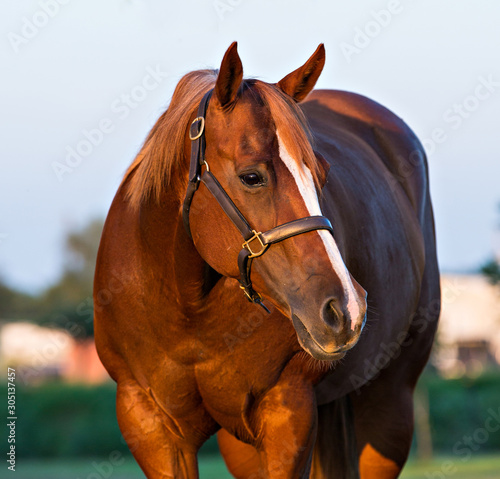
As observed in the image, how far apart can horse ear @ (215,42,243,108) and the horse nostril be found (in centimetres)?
84

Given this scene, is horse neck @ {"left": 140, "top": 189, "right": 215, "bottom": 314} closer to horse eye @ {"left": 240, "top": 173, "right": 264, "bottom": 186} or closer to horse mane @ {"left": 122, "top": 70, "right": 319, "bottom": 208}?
horse mane @ {"left": 122, "top": 70, "right": 319, "bottom": 208}

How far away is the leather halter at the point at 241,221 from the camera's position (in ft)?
8.44

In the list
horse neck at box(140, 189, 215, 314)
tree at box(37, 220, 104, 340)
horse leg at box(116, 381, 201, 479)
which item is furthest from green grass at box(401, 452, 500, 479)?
tree at box(37, 220, 104, 340)

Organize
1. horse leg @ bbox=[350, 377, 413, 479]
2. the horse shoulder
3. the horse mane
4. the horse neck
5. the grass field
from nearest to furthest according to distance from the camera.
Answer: the horse mane
the horse neck
horse leg @ bbox=[350, 377, 413, 479]
the horse shoulder
the grass field

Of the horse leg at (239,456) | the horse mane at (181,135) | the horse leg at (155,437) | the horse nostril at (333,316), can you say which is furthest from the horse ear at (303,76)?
the horse leg at (239,456)

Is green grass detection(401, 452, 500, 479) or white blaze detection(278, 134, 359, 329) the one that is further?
green grass detection(401, 452, 500, 479)

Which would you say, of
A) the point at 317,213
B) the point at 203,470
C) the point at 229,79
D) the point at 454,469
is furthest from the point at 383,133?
the point at 203,470

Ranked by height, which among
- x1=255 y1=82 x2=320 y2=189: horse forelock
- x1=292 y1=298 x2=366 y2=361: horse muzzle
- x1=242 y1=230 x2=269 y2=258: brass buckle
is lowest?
x1=292 y1=298 x2=366 y2=361: horse muzzle

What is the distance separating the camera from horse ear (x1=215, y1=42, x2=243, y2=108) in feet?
8.87

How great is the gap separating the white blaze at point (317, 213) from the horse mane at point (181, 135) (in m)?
0.03

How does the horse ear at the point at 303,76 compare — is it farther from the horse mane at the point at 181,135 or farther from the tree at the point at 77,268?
the tree at the point at 77,268

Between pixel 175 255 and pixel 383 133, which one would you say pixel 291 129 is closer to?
pixel 175 255

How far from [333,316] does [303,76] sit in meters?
1.03

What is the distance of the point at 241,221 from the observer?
2.68 m
